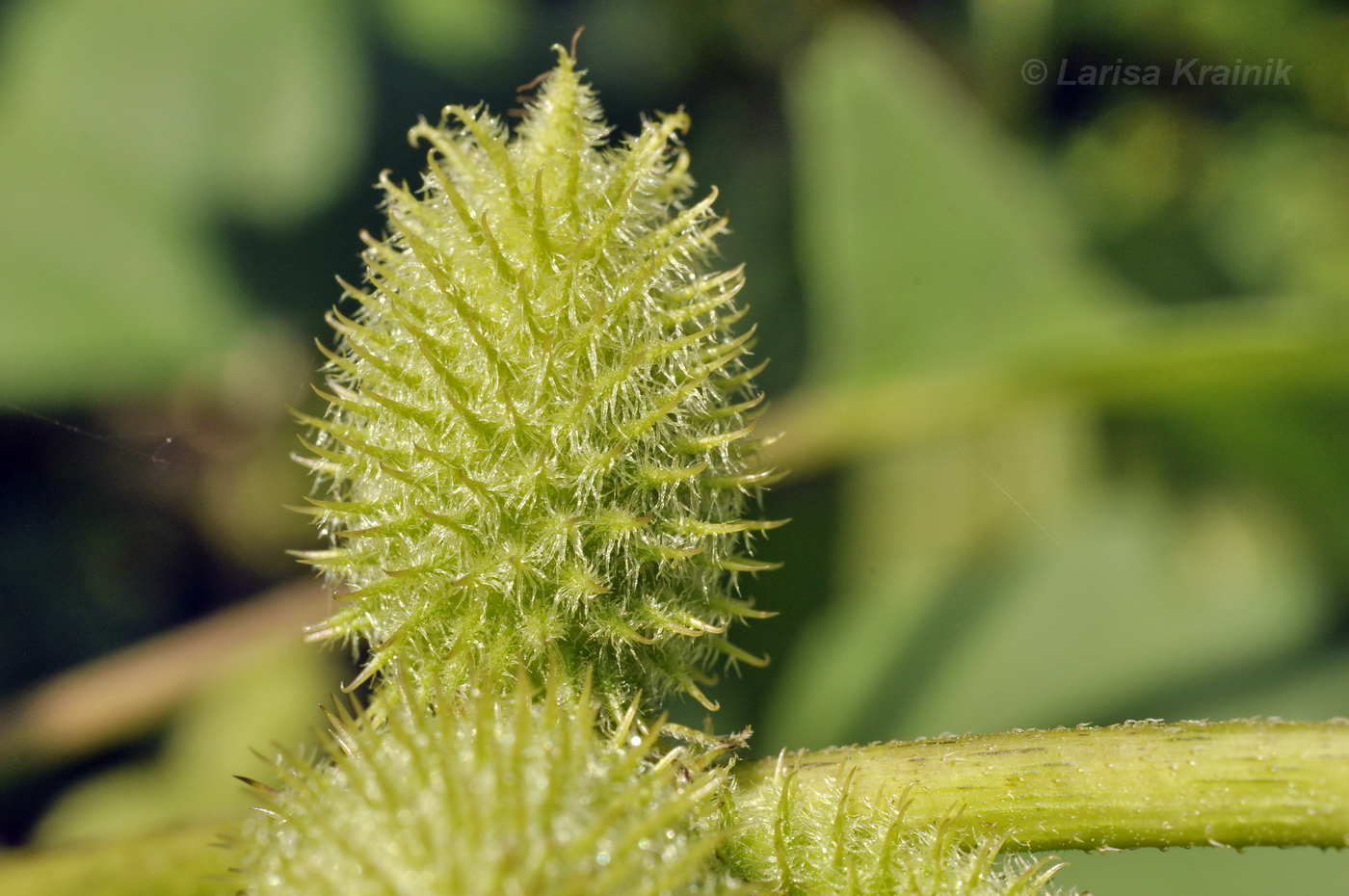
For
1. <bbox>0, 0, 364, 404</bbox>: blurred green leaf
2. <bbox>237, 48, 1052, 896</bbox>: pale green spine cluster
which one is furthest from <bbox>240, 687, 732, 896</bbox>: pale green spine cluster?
<bbox>0, 0, 364, 404</bbox>: blurred green leaf

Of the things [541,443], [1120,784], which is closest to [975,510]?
[1120,784]

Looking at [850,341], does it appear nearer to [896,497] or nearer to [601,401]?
[896,497]

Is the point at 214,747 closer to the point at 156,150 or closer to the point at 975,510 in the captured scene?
the point at 156,150

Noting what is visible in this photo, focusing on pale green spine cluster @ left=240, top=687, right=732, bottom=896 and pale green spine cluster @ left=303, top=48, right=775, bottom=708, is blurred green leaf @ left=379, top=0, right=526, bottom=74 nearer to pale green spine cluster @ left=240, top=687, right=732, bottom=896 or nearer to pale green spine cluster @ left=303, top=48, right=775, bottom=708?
pale green spine cluster @ left=303, top=48, right=775, bottom=708

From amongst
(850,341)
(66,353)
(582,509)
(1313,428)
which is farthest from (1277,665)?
(66,353)

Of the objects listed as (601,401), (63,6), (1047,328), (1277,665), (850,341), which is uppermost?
(63,6)
